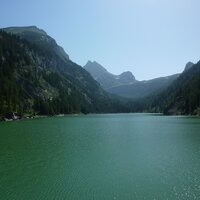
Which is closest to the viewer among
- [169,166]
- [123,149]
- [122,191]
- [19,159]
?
[122,191]

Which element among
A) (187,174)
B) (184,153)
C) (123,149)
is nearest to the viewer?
(187,174)

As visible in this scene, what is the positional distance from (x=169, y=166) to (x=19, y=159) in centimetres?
2246

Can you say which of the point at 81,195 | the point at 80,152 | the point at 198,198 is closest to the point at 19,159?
the point at 80,152

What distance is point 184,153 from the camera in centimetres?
5256

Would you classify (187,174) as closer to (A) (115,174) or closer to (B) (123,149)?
(A) (115,174)

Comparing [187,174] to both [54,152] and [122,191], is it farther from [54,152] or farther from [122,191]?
[54,152]

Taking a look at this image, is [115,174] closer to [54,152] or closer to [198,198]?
[198,198]

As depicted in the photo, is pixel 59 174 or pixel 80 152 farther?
pixel 80 152

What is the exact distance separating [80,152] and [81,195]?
25.5 metres

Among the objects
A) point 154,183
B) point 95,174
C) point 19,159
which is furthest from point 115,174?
point 19,159

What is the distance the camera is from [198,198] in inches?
1080

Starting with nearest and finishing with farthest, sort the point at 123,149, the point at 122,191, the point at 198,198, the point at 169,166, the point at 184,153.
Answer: the point at 198,198 < the point at 122,191 < the point at 169,166 < the point at 184,153 < the point at 123,149

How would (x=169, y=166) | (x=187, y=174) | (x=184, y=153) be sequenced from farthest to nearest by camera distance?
(x=184, y=153) < (x=169, y=166) < (x=187, y=174)

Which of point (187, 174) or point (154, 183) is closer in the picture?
point (154, 183)
